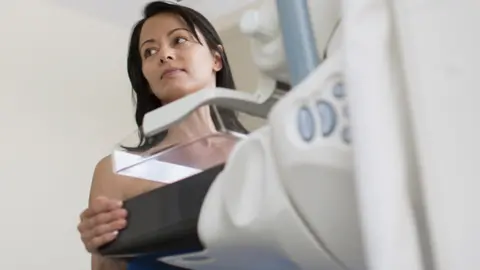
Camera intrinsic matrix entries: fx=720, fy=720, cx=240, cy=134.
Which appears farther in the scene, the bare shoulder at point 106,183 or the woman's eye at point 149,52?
the woman's eye at point 149,52

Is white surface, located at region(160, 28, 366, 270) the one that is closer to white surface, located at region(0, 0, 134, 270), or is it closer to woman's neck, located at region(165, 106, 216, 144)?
woman's neck, located at region(165, 106, 216, 144)

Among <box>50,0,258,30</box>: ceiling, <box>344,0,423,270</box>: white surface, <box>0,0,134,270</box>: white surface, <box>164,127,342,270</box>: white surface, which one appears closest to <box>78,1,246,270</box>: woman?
<box>164,127,342,270</box>: white surface

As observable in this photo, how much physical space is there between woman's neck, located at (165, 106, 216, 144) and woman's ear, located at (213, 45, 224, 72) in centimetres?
59

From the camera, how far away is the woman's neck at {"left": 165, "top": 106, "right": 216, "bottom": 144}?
1.94 feet

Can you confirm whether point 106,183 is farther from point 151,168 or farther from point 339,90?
point 339,90

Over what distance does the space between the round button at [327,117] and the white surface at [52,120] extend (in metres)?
1.45

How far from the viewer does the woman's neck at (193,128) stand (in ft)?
1.94

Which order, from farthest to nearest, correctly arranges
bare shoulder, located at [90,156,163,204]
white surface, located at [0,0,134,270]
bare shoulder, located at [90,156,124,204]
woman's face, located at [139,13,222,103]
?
white surface, located at [0,0,134,270], woman's face, located at [139,13,222,103], bare shoulder, located at [90,156,124,204], bare shoulder, located at [90,156,163,204]

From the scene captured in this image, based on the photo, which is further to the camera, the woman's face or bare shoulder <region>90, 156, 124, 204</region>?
the woman's face

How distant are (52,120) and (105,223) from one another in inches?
51.4

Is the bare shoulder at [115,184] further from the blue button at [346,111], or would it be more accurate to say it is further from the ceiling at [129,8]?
the ceiling at [129,8]

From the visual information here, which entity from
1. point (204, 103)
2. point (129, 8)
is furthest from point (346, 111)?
point (129, 8)

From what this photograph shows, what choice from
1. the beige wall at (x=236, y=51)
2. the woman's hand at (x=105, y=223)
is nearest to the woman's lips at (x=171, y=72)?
the beige wall at (x=236, y=51)

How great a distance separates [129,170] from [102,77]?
144 centimetres
